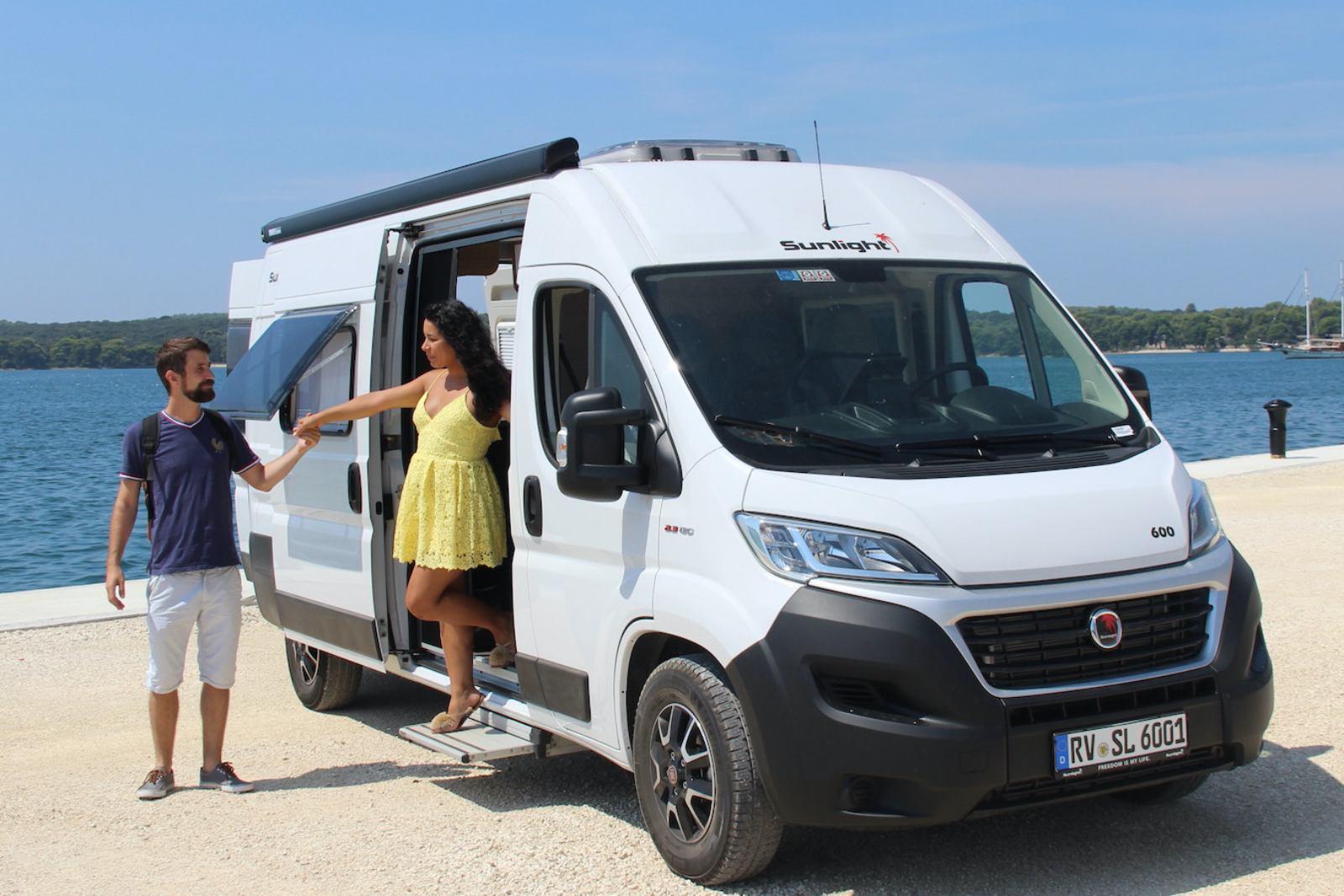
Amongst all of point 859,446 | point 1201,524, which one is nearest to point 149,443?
point 859,446

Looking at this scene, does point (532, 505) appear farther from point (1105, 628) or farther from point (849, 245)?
point (1105, 628)

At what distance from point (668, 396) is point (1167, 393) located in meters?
90.3

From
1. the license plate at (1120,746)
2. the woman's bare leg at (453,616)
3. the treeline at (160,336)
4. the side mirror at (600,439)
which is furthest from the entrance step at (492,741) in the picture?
the treeline at (160,336)

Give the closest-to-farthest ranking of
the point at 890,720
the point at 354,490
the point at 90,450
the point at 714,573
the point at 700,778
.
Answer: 1. the point at 890,720
2. the point at 714,573
3. the point at 700,778
4. the point at 354,490
5. the point at 90,450

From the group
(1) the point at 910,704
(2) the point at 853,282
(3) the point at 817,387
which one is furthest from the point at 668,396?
(1) the point at 910,704

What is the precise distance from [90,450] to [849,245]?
5434 centimetres

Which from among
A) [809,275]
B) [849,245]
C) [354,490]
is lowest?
[354,490]

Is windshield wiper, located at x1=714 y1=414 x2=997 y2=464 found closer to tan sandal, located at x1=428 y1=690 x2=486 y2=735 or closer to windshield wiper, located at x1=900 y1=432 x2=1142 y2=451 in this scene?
windshield wiper, located at x1=900 y1=432 x2=1142 y2=451

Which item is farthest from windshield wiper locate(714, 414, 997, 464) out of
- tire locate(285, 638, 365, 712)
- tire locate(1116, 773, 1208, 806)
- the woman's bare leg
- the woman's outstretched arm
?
tire locate(285, 638, 365, 712)

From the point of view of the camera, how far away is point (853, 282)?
560cm

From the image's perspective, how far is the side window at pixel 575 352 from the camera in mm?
5410

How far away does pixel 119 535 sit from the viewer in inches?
254

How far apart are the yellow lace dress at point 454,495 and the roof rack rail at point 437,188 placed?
0.96 m

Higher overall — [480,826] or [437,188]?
[437,188]
